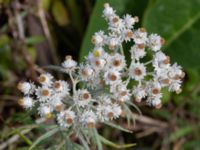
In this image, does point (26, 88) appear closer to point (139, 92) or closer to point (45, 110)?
point (45, 110)

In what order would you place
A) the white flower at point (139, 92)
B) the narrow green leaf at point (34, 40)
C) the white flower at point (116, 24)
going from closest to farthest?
the white flower at point (139, 92) < the white flower at point (116, 24) < the narrow green leaf at point (34, 40)

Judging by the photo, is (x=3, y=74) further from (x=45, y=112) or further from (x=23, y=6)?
(x=45, y=112)

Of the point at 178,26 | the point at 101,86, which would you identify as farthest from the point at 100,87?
the point at 178,26

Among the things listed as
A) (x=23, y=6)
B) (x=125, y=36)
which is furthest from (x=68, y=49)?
(x=125, y=36)

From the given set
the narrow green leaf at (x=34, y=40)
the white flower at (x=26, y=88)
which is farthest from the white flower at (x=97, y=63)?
the narrow green leaf at (x=34, y=40)

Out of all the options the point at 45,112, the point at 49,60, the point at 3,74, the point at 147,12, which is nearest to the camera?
the point at 45,112

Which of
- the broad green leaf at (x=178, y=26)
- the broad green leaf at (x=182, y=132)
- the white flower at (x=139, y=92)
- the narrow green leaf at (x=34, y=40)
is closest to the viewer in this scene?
the white flower at (x=139, y=92)

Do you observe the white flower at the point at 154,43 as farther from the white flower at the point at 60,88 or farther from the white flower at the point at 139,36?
the white flower at the point at 60,88
